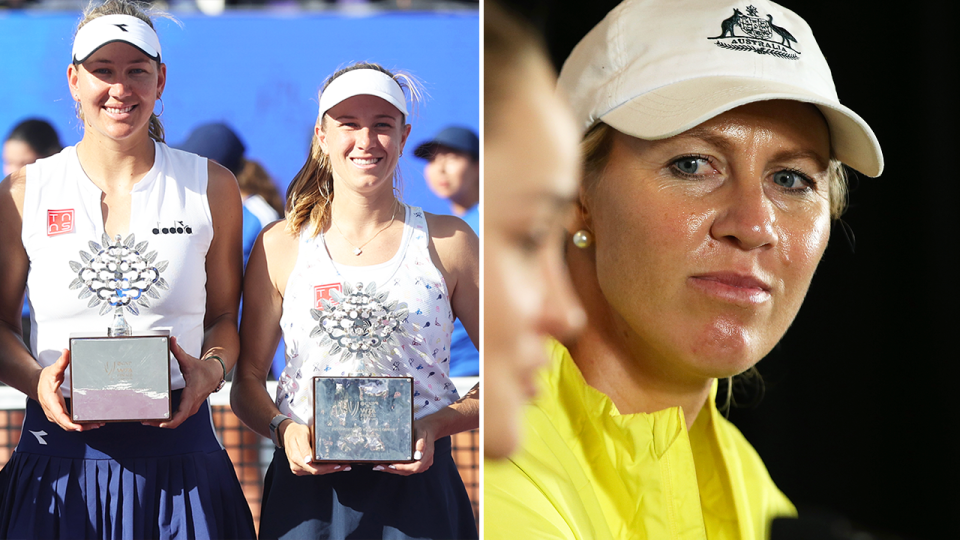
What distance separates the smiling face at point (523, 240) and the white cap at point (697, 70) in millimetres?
99

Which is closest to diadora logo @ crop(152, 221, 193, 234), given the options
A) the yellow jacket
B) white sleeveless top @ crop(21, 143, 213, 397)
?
white sleeveless top @ crop(21, 143, 213, 397)

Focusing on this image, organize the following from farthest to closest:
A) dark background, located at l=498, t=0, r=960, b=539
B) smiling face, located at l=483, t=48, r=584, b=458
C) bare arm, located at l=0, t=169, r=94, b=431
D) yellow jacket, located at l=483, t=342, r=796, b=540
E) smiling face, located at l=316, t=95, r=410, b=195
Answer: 1. dark background, located at l=498, t=0, r=960, b=539
2. smiling face, located at l=316, t=95, r=410, b=195
3. bare arm, located at l=0, t=169, r=94, b=431
4. yellow jacket, located at l=483, t=342, r=796, b=540
5. smiling face, located at l=483, t=48, r=584, b=458

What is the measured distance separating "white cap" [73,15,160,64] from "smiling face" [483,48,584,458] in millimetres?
720

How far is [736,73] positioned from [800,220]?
1.01 ft

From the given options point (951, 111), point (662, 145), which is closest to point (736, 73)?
point (662, 145)

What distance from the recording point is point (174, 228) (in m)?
1.49

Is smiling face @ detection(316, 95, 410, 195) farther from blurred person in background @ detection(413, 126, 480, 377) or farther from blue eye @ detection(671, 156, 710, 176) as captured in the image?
blue eye @ detection(671, 156, 710, 176)

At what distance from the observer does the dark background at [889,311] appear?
1.79m

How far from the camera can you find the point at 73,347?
1.42 m

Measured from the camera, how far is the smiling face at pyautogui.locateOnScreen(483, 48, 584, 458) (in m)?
1.21

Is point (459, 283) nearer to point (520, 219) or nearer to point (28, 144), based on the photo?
point (520, 219)

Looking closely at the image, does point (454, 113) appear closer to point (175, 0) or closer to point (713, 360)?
point (175, 0)

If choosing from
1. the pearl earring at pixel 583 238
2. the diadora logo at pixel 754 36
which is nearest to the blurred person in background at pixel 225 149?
the pearl earring at pixel 583 238

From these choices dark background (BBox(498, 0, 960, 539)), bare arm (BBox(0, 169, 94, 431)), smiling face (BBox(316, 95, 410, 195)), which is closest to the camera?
bare arm (BBox(0, 169, 94, 431))
